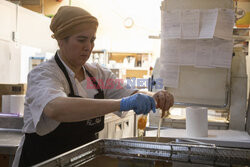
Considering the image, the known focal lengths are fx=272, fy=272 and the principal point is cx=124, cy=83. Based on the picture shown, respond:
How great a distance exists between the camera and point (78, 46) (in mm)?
1381

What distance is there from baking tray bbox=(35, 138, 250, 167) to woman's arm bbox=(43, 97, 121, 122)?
127 millimetres

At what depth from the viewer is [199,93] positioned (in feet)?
6.48

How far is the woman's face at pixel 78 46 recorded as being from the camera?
1379 millimetres

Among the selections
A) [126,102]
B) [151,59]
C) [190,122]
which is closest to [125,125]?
[190,122]

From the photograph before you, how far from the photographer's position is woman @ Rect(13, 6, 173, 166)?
112 cm

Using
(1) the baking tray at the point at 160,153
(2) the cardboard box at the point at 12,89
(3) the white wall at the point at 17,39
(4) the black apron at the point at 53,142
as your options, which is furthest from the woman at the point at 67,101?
(2) the cardboard box at the point at 12,89

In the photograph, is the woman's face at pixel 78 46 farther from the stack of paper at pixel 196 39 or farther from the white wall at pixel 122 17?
the white wall at pixel 122 17

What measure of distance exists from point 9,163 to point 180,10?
5.23ft

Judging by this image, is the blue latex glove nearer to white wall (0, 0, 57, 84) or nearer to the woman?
the woman

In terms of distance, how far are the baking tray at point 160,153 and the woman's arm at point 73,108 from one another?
0.42 ft

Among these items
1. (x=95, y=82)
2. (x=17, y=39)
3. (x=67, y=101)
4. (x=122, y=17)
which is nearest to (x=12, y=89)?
(x=17, y=39)

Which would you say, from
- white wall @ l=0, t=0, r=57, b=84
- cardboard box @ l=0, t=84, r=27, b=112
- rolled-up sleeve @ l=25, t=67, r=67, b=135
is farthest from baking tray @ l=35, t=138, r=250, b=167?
cardboard box @ l=0, t=84, r=27, b=112

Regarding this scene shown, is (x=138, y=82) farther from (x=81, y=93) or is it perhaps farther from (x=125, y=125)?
(x=81, y=93)

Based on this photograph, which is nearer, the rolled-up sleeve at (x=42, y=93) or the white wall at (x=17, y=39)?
the rolled-up sleeve at (x=42, y=93)
